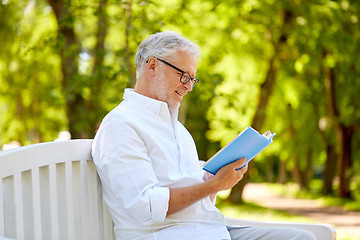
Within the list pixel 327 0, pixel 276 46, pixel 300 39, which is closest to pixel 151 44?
pixel 327 0

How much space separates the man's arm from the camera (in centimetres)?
226

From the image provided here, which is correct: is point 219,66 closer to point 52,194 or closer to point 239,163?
point 239,163

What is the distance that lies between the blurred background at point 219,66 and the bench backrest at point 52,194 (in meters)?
3.00

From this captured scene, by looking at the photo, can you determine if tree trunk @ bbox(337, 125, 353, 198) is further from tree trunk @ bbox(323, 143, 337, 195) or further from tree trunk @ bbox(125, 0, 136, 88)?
tree trunk @ bbox(125, 0, 136, 88)

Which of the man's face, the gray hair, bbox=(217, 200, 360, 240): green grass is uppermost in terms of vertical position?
the gray hair

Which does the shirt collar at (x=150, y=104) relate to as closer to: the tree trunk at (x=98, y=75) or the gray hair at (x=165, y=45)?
the gray hair at (x=165, y=45)

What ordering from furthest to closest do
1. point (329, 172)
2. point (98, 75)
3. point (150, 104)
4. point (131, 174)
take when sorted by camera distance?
point (329, 172) < point (98, 75) < point (150, 104) < point (131, 174)

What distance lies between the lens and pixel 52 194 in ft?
7.70

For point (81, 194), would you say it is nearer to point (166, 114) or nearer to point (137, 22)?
point (166, 114)

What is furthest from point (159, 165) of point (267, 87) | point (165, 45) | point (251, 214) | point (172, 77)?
point (267, 87)

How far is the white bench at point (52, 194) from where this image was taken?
215cm

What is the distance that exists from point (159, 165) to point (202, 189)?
0.23 metres

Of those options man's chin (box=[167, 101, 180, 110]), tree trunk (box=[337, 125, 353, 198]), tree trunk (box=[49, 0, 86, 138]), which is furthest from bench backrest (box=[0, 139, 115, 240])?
tree trunk (box=[337, 125, 353, 198])

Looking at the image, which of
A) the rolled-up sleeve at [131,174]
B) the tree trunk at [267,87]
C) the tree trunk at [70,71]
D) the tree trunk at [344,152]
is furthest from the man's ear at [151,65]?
the tree trunk at [344,152]
